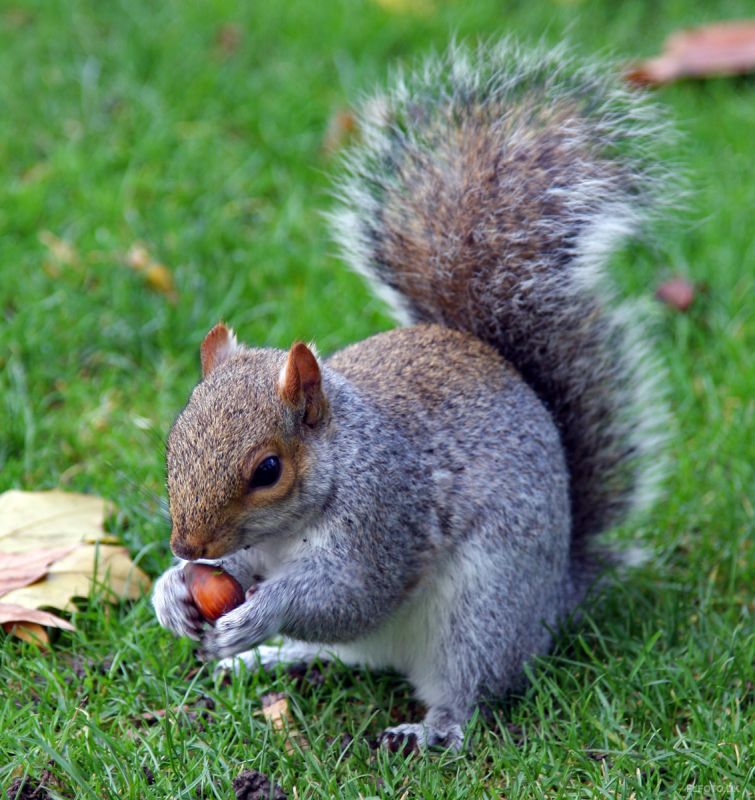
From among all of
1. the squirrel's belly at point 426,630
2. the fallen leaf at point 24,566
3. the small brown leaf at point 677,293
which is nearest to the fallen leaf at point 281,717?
the squirrel's belly at point 426,630

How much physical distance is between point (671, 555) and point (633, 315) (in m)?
0.47

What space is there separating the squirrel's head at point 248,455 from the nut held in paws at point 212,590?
5.3 inches

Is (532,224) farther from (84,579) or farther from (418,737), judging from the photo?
(84,579)

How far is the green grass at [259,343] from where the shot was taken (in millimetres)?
1840

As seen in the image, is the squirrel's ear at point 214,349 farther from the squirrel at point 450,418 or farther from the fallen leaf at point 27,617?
the fallen leaf at point 27,617

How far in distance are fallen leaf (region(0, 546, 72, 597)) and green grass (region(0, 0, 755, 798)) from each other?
0.37 ft

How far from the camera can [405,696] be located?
2102mm

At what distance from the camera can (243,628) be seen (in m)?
1.78

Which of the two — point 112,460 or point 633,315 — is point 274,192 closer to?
point 112,460

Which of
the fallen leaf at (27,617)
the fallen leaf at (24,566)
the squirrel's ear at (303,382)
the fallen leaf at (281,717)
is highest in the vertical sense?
the squirrel's ear at (303,382)

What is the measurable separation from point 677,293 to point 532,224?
1025 millimetres

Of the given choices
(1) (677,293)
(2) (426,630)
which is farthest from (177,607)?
(1) (677,293)

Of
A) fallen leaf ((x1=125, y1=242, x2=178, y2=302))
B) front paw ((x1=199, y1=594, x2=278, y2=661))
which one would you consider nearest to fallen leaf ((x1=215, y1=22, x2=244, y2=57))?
fallen leaf ((x1=125, y1=242, x2=178, y2=302))

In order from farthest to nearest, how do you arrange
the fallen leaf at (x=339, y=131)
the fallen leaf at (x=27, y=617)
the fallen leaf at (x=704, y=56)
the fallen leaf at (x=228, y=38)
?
the fallen leaf at (x=228, y=38) → the fallen leaf at (x=704, y=56) → the fallen leaf at (x=339, y=131) → the fallen leaf at (x=27, y=617)
